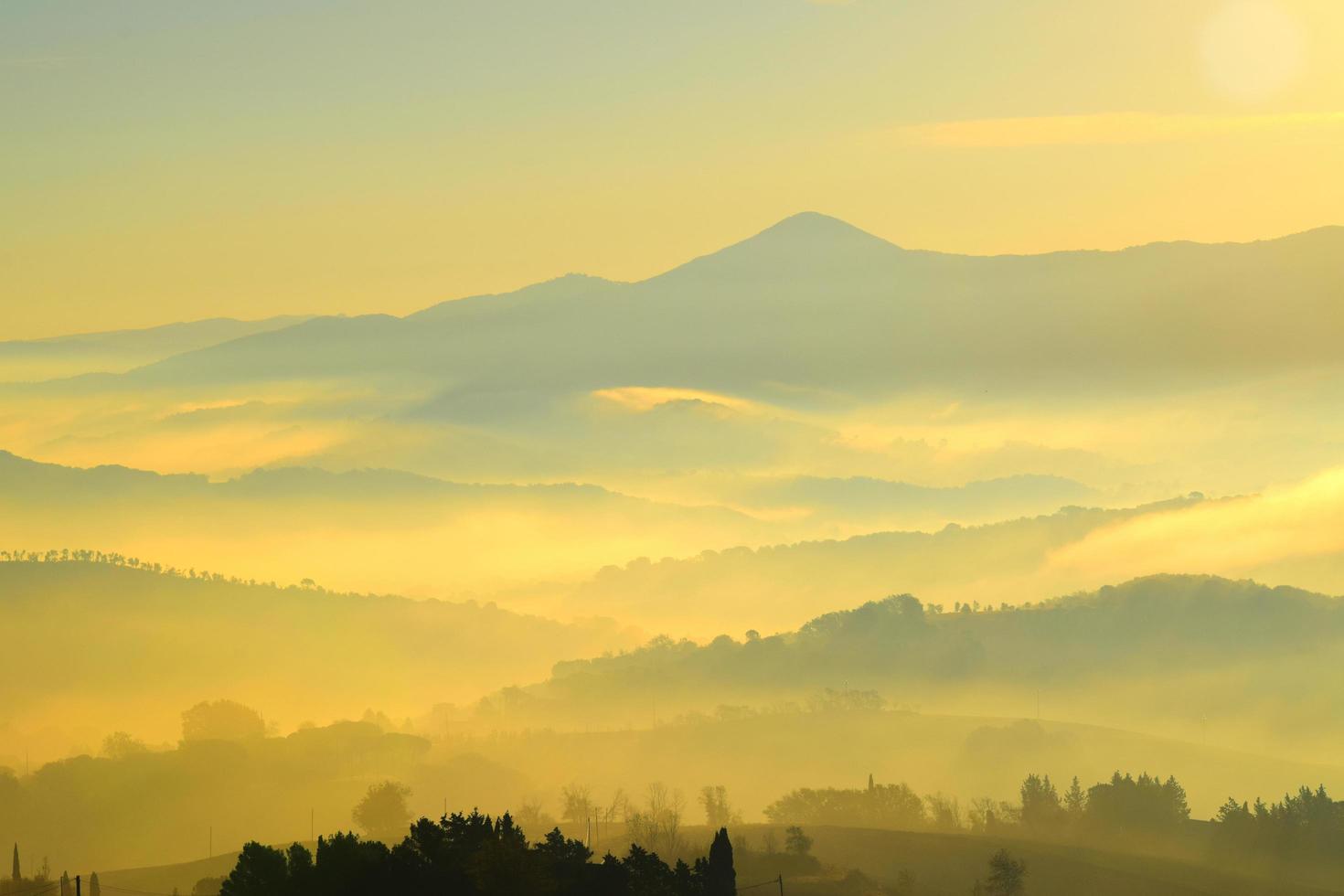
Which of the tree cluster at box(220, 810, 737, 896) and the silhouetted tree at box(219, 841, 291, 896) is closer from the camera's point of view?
the tree cluster at box(220, 810, 737, 896)

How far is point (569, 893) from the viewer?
18175cm

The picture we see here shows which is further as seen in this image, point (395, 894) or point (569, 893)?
point (569, 893)

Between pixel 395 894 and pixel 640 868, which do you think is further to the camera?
pixel 640 868

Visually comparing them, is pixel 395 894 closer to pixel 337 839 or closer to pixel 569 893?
pixel 337 839

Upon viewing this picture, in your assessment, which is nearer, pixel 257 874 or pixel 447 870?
pixel 257 874

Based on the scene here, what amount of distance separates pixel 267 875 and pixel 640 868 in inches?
1404

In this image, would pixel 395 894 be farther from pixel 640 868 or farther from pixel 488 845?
pixel 640 868

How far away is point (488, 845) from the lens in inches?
6836

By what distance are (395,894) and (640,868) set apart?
2650cm

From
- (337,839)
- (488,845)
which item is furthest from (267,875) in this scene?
(488,845)

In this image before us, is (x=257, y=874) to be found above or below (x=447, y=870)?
above

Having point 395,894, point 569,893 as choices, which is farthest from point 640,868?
point 395,894

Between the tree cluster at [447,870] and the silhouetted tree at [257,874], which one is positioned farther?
the silhouetted tree at [257,874]

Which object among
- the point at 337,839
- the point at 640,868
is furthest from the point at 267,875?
the point at 640,868
